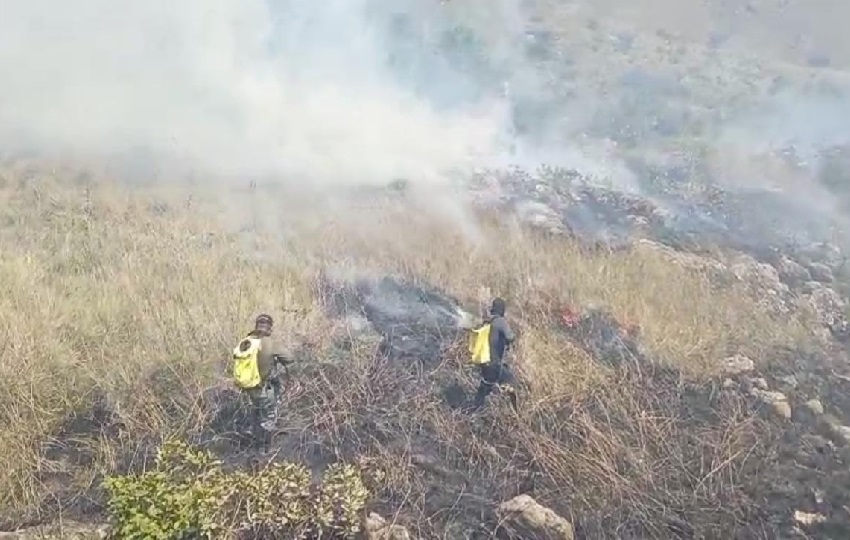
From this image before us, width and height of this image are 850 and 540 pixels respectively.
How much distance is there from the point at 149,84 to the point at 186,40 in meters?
0.92

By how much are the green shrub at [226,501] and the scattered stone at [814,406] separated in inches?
129

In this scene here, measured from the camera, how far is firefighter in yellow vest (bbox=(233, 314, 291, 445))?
541cm

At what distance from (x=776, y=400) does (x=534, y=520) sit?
223 centimetres

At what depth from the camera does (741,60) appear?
20.2m

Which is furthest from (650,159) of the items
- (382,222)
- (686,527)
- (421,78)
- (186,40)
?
(686,527)

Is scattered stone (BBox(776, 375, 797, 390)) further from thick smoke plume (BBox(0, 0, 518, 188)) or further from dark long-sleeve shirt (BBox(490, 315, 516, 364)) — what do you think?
thick smoke plume (BBox(0, 0, 518, 188))

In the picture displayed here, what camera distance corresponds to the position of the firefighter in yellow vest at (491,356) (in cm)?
584

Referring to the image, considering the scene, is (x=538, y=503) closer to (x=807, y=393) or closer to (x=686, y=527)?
(x=686, y=527)

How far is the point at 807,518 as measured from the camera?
5.18 metres

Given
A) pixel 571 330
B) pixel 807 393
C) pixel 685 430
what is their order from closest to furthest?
pixel 685 430, pixel 807 393, pixel 571 330

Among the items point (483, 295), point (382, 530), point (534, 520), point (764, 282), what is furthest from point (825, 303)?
point (382, 530)

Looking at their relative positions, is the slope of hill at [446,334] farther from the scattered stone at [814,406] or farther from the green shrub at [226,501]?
the green shrub at [226,501]

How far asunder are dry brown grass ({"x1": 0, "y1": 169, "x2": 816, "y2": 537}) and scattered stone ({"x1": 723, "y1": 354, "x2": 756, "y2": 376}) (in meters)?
0.10

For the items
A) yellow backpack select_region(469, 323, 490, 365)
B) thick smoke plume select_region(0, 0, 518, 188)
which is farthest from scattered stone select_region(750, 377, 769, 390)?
thick smoke plume select_region(0, 0, 518, 188)
